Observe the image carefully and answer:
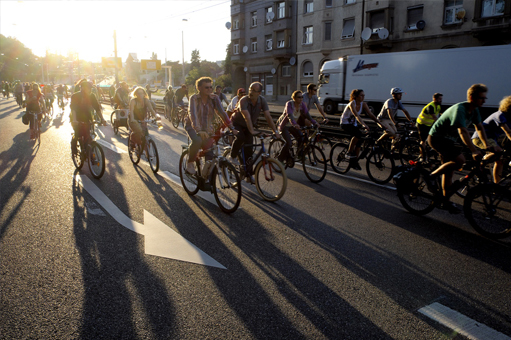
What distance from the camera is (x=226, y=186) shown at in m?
5.76

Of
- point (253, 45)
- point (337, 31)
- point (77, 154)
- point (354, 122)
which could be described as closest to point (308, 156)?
point (354, 122)

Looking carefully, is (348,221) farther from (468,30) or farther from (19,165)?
(468,30)

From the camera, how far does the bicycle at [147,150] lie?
8320mm

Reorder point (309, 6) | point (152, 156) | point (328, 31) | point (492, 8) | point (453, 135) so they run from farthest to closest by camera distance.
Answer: point (309, 6), point (328, 31), point (492, 8), point (152, 156), point (453, 135)

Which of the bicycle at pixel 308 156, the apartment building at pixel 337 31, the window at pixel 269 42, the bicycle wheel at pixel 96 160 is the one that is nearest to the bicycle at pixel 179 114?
the bicycle at pixel 308 156

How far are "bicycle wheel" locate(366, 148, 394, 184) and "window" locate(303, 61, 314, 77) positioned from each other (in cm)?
3323

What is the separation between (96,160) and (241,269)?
4.89 m

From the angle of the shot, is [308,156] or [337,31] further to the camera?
[337,31]

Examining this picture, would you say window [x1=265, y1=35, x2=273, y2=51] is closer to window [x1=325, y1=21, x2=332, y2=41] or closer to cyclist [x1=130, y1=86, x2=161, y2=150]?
window [x1=325, y1=21, x2=332, y2=41]

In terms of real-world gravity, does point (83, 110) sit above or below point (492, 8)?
below

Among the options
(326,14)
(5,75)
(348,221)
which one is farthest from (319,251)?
(5,75)

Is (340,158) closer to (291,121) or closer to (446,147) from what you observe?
(291,121)

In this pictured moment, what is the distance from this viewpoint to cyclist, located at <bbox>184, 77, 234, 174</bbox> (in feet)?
19.6

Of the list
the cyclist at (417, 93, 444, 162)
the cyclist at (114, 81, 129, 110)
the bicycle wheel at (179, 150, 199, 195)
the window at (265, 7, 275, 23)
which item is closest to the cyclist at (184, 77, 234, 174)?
the bicycle wheel at (179, 150, 199, 195)
